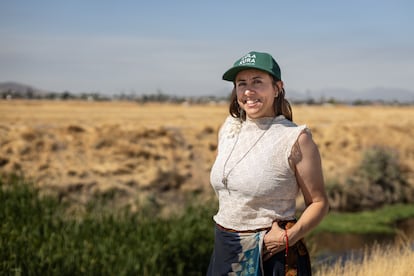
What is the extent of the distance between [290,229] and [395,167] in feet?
63.9

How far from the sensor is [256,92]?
319cm

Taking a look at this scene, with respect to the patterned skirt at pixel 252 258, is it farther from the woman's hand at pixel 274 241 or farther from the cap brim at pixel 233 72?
the cap brim at pixel 233 72

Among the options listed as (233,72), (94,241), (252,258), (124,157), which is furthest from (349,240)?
(233,72)

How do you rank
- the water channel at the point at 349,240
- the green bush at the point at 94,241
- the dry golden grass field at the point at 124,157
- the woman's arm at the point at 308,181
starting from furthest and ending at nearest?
1. the dry golden grass field at the point at 124,157
2. the water channel at the point at 349,240
3. the green bush at the point at 94,241
4. the woman's arm at the point at 308,181

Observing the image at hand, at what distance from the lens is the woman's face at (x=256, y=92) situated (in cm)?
319

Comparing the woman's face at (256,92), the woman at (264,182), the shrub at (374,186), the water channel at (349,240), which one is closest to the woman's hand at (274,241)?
the woman at (264,182)

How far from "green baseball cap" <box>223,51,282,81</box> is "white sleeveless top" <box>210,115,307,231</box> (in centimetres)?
25

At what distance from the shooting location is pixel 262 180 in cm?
307

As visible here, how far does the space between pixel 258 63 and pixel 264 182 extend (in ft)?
1.93

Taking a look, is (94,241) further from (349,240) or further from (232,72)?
(349,240)

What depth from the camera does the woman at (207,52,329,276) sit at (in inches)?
121

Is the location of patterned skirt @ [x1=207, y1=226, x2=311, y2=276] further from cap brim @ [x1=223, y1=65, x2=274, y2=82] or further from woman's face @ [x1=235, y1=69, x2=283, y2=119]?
cap brim @ [x1=223, y1=65, x2=274, y2=82]

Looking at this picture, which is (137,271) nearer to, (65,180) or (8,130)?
(65,180)

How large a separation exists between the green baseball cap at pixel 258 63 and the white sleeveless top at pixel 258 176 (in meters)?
0.25
